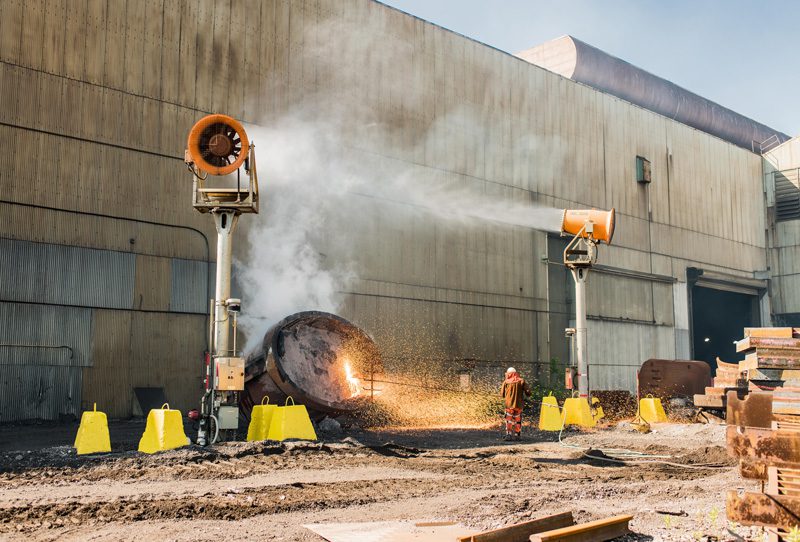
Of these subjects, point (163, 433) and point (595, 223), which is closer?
point (163, 433)

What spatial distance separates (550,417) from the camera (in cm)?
1797

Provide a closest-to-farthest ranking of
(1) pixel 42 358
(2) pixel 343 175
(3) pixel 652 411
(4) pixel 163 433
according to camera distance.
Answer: (4) pixel 163 433 → (1) pixel 42 358 → (3) pixel 652 411 → (2) pixel 343 175

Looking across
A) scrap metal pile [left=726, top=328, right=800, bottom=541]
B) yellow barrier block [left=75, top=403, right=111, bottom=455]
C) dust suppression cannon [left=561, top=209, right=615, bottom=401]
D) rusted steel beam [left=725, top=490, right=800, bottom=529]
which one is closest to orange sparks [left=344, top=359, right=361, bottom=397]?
yellow barrier block [left=75, top=403, right=111, bottom=455]

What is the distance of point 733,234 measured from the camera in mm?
37250

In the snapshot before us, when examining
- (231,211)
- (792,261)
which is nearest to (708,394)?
(231,211)

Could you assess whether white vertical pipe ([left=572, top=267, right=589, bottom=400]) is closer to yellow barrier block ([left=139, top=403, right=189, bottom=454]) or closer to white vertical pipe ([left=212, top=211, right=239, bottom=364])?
white vertical pipe ([left=212, top=211, right=239, bottom=364])

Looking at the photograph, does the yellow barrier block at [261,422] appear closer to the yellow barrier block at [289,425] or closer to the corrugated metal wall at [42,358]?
the yellow barrier block at [289,425]

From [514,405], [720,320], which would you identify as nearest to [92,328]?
[514,405]

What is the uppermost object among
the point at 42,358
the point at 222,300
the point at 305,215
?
the point at 305,215

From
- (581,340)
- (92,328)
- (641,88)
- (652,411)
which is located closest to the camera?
(92,328)

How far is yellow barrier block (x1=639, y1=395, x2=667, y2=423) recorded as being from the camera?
19.8 m

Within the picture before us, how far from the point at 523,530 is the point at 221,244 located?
26.5 ft

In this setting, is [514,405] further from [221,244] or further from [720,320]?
[720,320]

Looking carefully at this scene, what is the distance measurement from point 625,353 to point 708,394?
16.2 m
